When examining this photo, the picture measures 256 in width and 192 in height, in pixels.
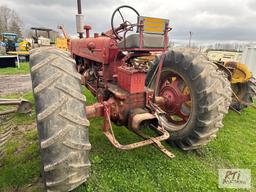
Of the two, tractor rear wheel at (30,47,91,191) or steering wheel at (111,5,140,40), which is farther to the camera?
steering wheel at (111,5,140,40)

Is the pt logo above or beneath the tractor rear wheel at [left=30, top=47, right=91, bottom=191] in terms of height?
beneath

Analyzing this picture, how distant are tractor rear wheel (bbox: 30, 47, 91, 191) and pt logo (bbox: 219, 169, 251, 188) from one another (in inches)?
68.2

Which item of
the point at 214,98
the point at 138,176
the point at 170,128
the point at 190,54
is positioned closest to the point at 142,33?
the point at 190,54

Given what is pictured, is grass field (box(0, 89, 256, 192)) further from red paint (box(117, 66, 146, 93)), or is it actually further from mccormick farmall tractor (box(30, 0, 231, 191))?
red paint (box(117, 66, 146, 93))

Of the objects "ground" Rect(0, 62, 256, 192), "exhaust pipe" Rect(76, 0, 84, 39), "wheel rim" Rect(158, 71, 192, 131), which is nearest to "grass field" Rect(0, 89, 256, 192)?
"ground" Rect(0, 62, 256, 192)

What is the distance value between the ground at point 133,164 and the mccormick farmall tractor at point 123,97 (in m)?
0.29

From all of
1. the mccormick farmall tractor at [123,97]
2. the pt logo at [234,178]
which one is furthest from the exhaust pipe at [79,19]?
the pt logo at [234,178]

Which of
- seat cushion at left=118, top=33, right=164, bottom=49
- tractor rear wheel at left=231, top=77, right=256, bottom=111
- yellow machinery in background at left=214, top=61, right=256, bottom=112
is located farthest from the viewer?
tractor rear wheel at left=231, top=77, right=256, bottom=111

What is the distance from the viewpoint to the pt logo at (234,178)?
2.23 meters

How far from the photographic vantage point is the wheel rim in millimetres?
2666

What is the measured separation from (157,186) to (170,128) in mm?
842

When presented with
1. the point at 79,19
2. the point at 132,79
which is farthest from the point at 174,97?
the point at 79,19

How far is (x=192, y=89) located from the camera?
2.33m

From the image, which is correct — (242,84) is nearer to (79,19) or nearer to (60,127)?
(79,19)
